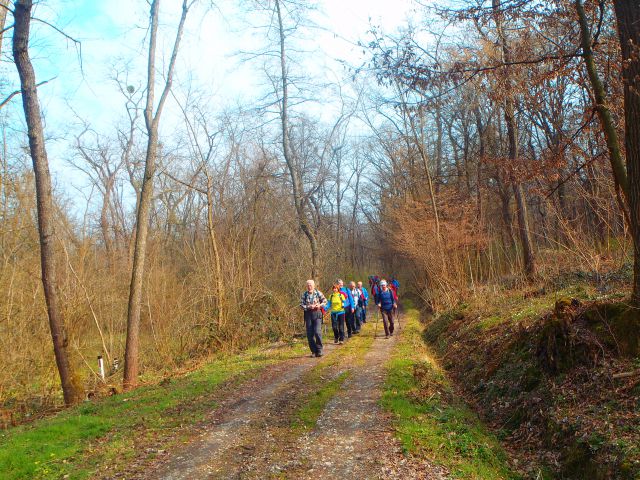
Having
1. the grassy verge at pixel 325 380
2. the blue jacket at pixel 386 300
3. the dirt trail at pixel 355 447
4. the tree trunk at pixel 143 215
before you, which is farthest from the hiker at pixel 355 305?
the dirt trail at pixel 355 447

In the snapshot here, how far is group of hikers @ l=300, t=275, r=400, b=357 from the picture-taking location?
12.5 meters

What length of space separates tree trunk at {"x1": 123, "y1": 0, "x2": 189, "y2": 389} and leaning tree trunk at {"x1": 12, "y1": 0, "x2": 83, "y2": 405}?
55.4 inches

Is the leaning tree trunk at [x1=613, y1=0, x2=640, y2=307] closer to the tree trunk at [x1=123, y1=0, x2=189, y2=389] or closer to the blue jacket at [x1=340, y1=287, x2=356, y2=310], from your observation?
the tree trunk at [x1=123, y1=0, x2=189, y2=389]

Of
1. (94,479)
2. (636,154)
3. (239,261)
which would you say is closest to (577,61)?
(636,154)

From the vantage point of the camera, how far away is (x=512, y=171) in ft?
30.7

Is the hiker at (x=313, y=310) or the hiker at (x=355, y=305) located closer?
the hiker at (x=313, y=310)

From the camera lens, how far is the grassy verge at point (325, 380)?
688 centimetres

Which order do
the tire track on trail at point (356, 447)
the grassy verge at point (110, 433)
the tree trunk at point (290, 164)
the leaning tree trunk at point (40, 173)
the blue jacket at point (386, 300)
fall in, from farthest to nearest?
the tree trunk at point (290, 164) → the blue jacket at point (386, 300) → the leaning tree trunk at point (40, 173) → the grassy verge at point (110, 433) → the tire track on trail at point (356, 447)

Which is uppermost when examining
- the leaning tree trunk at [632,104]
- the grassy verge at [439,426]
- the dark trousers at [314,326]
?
the leaning tree trunk at [632,104]

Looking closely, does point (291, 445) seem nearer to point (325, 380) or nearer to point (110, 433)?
point (110, 433)

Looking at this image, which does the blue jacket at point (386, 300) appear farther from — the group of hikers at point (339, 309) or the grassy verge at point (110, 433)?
the grassy verge at point (110, 433)

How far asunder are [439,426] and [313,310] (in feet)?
20.4

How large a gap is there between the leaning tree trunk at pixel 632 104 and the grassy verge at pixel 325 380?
15.0 feet

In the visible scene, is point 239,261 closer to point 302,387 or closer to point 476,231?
point 302,387
